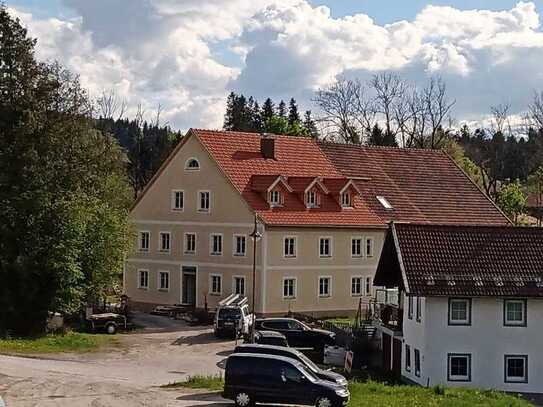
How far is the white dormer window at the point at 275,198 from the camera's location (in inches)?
2213

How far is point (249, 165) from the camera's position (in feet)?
192

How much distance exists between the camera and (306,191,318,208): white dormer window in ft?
188

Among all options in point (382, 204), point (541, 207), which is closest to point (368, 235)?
point (382, 204)

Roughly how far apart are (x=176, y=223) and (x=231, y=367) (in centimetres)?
2980

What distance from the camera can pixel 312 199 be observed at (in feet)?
189

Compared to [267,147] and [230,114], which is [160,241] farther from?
[230,114]

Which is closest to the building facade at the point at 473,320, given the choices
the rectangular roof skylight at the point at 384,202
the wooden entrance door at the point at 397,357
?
the wooden entrance door at the point at 397,357

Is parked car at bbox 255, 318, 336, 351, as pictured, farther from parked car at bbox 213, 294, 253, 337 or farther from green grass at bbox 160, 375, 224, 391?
green grass at bbox 160, 375, 224, 391

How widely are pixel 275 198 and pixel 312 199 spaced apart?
2500 millimetres

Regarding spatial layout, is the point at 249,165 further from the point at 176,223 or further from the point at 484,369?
the point at 484,369

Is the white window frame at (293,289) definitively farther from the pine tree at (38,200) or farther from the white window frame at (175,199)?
the pine tree at (38,200)

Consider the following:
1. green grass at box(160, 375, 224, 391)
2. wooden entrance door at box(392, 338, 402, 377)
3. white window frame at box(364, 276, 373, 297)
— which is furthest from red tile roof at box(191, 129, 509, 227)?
green grass at box(160, 375, 224, 391)

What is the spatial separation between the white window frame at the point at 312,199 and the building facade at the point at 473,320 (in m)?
17.7

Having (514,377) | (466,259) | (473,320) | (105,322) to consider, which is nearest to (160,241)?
(105,322)
